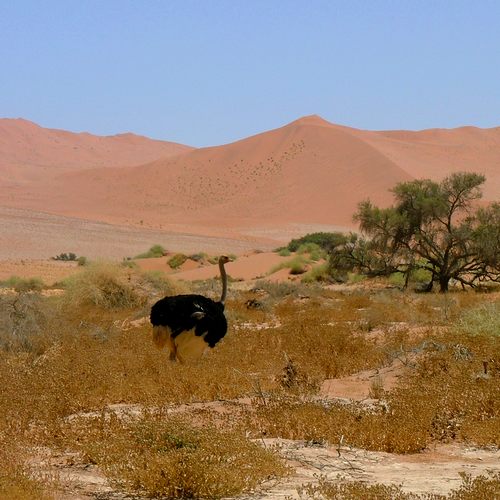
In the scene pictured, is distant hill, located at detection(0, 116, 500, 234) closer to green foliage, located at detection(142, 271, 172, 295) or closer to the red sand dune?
the red sand dune

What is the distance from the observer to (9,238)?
53.4 m

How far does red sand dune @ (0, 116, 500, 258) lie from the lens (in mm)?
76312

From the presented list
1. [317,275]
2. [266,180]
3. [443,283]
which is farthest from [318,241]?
[266,180]

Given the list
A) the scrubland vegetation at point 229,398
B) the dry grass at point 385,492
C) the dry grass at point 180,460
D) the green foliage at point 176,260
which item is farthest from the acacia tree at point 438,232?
the dry grass at point 385,492

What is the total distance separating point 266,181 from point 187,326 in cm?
7886

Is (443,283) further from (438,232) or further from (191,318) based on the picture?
(191,318)

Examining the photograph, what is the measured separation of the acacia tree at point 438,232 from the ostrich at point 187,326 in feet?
47.1

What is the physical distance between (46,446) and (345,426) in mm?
2401

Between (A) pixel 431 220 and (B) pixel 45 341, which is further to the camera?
(A) pixel 431 220

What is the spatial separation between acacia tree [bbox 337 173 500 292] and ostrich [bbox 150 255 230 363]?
47.1 ft

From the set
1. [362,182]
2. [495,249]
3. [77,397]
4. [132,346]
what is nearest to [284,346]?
[132,346]

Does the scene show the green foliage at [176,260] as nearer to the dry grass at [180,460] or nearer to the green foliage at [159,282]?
the green foliage at [159,282]

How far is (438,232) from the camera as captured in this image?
24.7m

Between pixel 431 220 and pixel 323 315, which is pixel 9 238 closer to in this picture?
pixel 431 220
